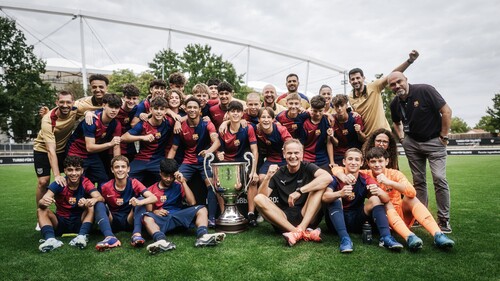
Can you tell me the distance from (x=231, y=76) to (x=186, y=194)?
24172mm

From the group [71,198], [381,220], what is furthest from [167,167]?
[381,220]

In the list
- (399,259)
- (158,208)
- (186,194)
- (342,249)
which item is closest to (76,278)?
(158,208)

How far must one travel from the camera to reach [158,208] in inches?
174

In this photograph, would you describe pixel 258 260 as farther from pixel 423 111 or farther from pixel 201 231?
pixel 423 111

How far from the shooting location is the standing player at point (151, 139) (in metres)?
5.02

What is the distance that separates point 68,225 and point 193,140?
6.95 ft

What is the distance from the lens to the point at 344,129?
540 cm

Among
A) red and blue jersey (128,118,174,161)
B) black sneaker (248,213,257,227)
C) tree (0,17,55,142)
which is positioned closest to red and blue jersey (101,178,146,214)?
red and blue jersey (128,118,174,161)

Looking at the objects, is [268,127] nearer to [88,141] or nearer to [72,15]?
[88,141]

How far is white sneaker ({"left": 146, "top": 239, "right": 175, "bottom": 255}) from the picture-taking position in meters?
3.47

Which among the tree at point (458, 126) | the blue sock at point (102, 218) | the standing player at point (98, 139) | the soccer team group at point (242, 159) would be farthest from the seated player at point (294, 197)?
the tree at point (458, 126)

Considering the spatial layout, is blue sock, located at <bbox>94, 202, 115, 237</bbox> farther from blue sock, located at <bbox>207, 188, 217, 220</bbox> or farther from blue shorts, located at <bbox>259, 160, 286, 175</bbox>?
blue shorts, located at <bbox>259, 160, 286, 175</bbox>

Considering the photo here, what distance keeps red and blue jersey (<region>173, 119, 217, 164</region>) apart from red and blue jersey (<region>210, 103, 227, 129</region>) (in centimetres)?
58

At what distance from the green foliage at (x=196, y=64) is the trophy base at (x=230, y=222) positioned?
76.2 ft
